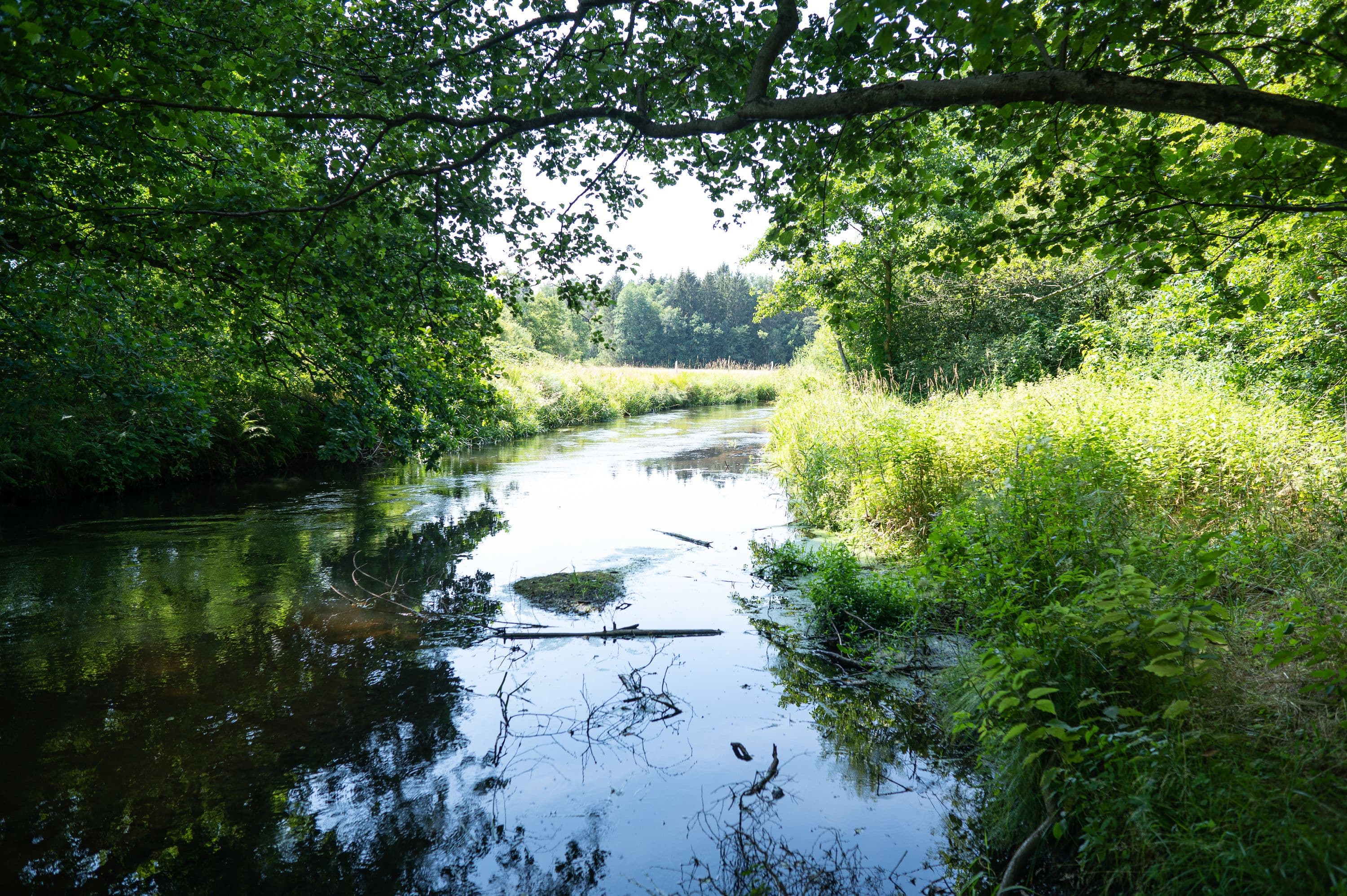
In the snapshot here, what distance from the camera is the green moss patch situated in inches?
280

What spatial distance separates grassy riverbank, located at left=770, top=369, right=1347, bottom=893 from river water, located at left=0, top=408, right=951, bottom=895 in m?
0.74

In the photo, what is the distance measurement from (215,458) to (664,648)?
12.0 metres

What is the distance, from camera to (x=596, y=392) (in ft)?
98.5

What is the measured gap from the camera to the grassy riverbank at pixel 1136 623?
95.7 inches

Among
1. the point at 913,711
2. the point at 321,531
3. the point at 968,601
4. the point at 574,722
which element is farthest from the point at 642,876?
the point at 321,531

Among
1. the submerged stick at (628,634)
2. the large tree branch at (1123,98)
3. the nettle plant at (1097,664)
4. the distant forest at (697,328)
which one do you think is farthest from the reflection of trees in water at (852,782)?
the distant forest at (697,328)

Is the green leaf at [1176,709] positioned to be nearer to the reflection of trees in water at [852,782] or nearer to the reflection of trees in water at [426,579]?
the reflection of trees in water at [852,782]

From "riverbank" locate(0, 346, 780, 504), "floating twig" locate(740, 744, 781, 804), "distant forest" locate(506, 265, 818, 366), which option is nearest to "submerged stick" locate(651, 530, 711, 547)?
"riverbank" locate(0, 346, 780, 504)

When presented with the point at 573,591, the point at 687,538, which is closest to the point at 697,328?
the point at 687,538

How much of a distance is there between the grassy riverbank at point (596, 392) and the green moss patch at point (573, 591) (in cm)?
425

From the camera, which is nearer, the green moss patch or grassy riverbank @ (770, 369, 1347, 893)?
grassy riverbank @ (770, 369, 1347, 893)

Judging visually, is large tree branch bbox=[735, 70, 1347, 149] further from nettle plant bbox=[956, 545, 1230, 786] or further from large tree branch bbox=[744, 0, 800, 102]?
nettle plant bbox=[956, 545, 1230, 786]

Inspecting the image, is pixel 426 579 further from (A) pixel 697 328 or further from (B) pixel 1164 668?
(A) pixel 697 328

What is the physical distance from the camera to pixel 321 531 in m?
10.2
